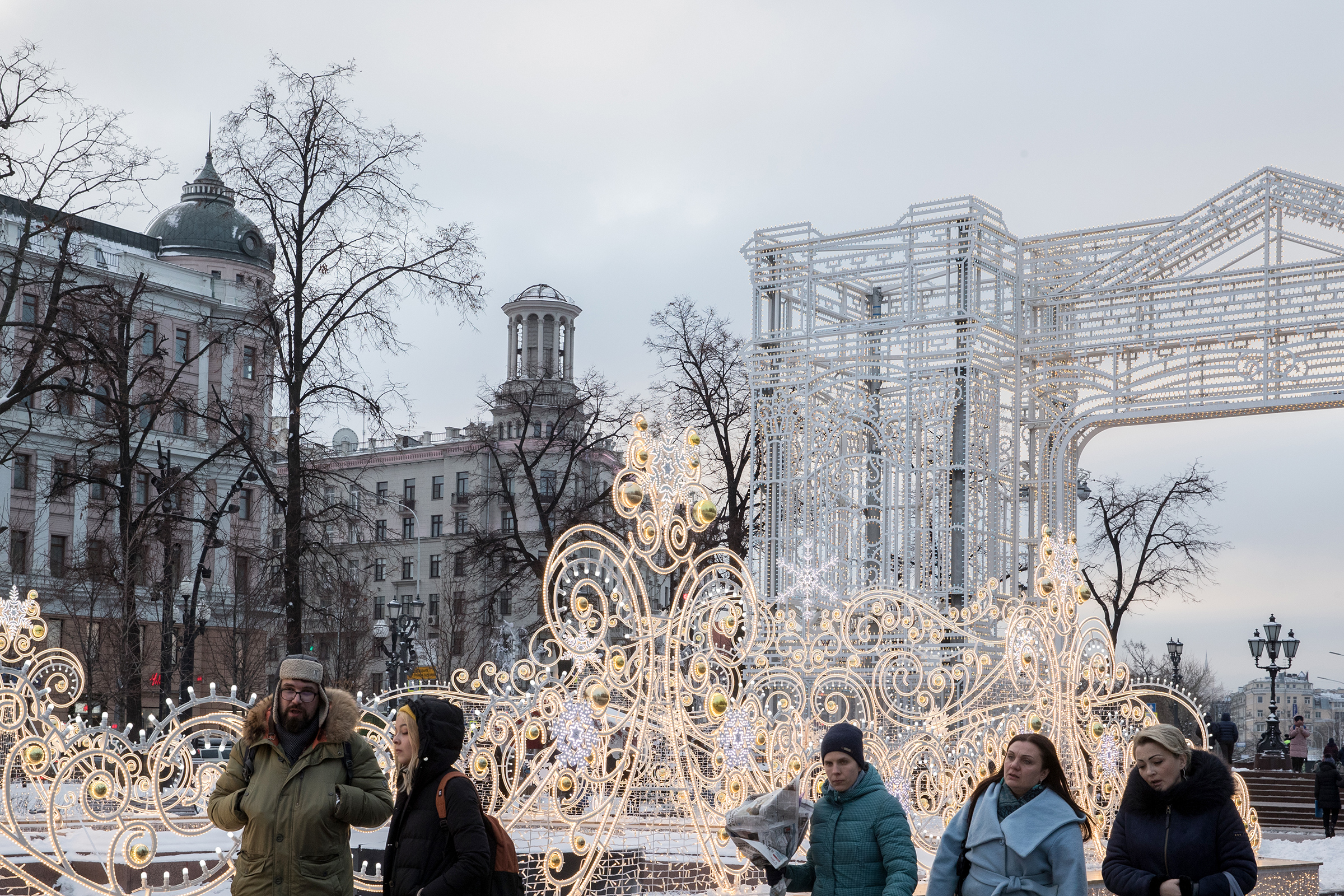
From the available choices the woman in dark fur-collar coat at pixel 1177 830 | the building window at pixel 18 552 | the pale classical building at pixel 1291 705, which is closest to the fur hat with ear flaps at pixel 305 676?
the woman in dark fur-collar coat at pixel 1177 830

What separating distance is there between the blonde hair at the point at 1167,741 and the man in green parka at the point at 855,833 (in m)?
0.88

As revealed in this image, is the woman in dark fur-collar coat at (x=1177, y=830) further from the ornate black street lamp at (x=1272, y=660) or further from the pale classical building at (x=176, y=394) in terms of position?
the ornate black street lamp at (x=1272, y=660)

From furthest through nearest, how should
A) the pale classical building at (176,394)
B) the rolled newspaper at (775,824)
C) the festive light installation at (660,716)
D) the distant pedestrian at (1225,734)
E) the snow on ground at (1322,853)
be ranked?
the distant pedestrian at (1225,734) → the pale classical building at (176,394) → the snow on ground at (1322,853) → the festive light installation at (660,716) → the rolled newspaper at (775,824)

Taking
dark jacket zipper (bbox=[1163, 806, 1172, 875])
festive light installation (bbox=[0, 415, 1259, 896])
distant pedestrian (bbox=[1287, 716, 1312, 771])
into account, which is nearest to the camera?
dark jacket zipper (bbox=[1163, 806, 1172, 875])

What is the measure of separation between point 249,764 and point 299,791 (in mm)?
237

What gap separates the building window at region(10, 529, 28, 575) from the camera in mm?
29656

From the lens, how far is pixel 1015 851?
4.90m

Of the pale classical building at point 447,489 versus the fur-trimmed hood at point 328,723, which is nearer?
the fur-trimmed hood at point 328,723

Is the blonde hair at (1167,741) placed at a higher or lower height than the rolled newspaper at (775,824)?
higher

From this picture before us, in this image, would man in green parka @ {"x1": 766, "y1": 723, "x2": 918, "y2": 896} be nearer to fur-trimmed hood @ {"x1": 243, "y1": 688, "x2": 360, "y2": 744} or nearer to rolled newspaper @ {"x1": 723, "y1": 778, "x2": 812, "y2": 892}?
rolled newspaper @ {"x1": 723, "y1": 778, "x2": 812, "y2": 892}

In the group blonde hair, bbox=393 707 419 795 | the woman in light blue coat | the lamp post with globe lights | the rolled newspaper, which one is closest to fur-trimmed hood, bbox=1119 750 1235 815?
the woman in light blue coat

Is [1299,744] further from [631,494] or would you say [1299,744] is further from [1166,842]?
[1166,842]

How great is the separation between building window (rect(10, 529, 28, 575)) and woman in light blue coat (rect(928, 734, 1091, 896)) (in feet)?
81.9

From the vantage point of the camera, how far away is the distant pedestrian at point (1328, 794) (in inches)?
754
